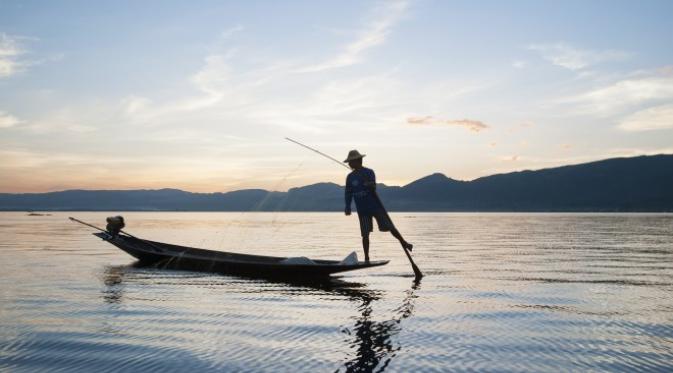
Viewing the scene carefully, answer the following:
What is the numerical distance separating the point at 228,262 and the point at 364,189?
205 inches

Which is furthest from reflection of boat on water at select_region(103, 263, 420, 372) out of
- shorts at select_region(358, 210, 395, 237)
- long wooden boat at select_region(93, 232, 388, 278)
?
shorts at select_region(358, 210, 395, 237)

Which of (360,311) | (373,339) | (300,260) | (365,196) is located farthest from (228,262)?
(373,339)

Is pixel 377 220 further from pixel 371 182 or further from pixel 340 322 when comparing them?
pixel 340 322

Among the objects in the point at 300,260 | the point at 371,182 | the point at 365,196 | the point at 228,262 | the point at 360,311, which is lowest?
the point at 360,311

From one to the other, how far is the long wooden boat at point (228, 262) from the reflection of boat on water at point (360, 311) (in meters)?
0.35

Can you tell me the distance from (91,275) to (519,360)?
1403 cm

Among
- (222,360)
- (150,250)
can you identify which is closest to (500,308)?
(222,360)

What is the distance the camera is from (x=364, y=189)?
16047mm

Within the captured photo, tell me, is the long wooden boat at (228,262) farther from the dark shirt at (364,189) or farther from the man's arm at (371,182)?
the man's arm at (371,182)

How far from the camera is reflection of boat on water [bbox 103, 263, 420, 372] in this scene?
7.02m

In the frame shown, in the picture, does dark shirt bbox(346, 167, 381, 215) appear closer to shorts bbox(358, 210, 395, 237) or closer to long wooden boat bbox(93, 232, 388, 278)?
shorts bbox(358, 210, 395, 237)

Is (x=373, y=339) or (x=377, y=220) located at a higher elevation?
(x=377, y=220)

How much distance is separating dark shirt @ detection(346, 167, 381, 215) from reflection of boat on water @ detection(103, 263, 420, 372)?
235cm

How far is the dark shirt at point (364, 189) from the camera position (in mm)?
16016
